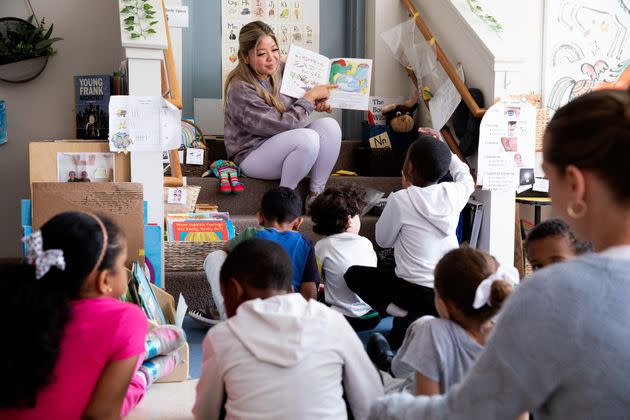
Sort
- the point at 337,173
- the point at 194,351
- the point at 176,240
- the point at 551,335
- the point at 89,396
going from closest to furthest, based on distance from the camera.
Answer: the point at 551,335
the point at 89,396
the point at 194,351
the point at 176,240
the point at 337,173

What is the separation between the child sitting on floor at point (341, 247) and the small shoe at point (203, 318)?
1.72 ft

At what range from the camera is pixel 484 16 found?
4441 millimetres

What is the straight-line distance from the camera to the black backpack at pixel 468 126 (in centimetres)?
413

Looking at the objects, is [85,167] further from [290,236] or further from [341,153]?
[341,153]

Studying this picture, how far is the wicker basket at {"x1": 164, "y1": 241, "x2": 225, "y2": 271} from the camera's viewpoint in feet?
11.5

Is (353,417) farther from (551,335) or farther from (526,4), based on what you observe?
(526,4)

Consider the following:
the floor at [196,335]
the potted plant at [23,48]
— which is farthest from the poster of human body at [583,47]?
the potted plant at [23,48]

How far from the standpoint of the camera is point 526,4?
4969mm

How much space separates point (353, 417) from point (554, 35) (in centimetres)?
391

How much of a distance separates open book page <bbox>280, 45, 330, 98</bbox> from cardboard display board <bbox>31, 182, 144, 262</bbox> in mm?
1511

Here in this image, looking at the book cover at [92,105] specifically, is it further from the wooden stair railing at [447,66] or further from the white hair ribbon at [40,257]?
the white hair ribbon at [40,257]

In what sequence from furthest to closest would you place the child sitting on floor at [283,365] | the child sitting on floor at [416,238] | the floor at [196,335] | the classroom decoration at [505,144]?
the classroom decoration at [505,144]
the child sitting on floor at [416,238]
the floor at [196,335]
the child sitting on floor at [283,365]

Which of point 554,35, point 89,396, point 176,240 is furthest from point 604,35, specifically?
point 89,396

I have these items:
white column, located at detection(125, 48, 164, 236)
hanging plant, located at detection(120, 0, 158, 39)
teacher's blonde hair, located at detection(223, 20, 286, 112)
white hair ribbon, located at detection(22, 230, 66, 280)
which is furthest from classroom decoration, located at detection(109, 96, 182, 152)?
white hair ribbon, located at detection(22, 230, 66, 280)
